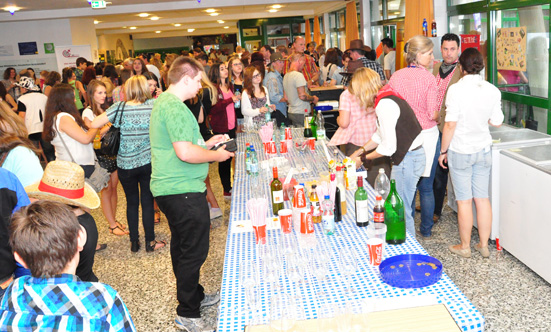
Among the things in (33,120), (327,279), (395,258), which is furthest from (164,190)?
(33,120)

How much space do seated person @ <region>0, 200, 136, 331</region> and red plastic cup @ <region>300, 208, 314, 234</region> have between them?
1.11 meters

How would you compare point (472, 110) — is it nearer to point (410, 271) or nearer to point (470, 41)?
point (410, 271)

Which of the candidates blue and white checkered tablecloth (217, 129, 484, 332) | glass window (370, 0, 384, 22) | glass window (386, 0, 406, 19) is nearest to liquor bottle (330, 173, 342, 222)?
blue and white checkered tablecloth (217, 129, 484, 332)

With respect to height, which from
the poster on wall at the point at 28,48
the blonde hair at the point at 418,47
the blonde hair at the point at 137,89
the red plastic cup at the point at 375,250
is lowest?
the red plastic cup at the point at 375,250

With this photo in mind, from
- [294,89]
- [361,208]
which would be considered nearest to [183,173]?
[361,208]

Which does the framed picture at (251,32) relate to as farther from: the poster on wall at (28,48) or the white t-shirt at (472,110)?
the white t-shirt at (472,110)

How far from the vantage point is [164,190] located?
2.88m

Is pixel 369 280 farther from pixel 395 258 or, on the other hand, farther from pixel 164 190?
pixel 164 190

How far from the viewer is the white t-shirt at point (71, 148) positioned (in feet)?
14.1

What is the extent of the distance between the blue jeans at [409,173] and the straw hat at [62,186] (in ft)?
6.67

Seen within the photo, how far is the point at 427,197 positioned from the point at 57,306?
3.39 m

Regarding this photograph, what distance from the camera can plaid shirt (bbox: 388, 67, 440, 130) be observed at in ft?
12.6

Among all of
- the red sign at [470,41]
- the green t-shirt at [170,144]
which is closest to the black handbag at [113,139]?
the green t-shirt at [170,144]

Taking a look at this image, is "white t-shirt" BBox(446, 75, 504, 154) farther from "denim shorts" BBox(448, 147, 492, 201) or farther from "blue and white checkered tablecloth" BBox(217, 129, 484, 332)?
"blue and white checkered tablecloth" BBox(217, 129, 484, 332)
